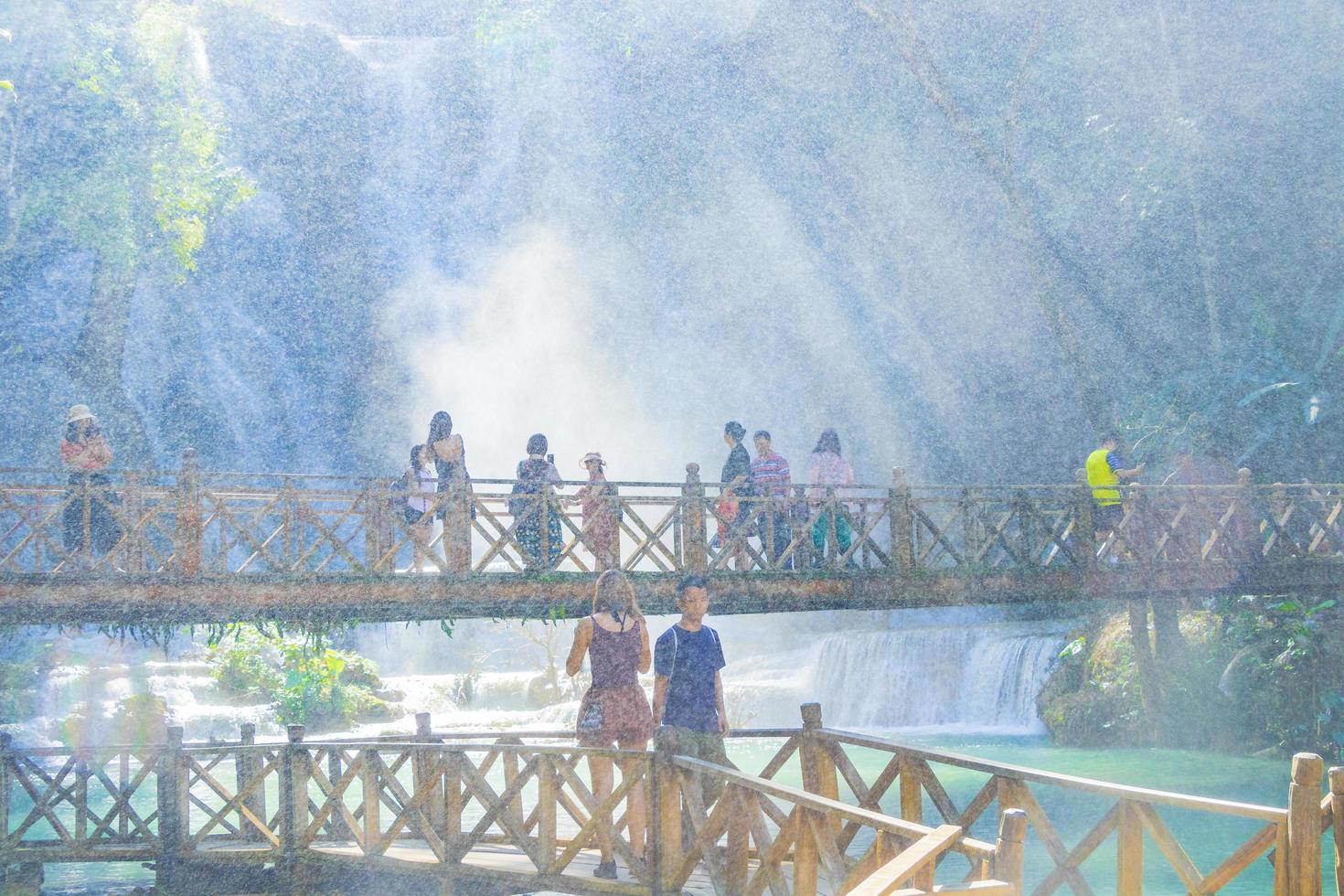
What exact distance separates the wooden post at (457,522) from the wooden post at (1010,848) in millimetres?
7492

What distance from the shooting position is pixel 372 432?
31938mm

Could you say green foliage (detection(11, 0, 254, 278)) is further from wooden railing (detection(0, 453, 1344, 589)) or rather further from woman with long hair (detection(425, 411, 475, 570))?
woman with long hair (detection(425, 411, 475, 570))

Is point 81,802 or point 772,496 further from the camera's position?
point 772,496

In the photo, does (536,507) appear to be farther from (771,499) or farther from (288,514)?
(771,499)

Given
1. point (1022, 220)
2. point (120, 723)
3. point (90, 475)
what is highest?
point (1022, 220)

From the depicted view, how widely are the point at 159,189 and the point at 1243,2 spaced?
20324 millimetres

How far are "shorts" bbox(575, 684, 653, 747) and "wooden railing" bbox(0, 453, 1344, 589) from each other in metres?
3.87

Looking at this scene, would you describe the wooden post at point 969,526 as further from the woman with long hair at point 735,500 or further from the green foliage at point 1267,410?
the green foliage at point 1267,410

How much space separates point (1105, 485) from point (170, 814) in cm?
1048

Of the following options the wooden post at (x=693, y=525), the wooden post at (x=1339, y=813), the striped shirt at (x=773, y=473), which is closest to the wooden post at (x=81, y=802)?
the wooden post at (x=693, y=525)

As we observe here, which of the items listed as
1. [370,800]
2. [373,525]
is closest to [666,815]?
[370,800]

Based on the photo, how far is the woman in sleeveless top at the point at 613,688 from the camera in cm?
747

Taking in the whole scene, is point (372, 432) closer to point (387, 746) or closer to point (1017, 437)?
point (1017, 437)

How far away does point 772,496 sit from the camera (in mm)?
12797
